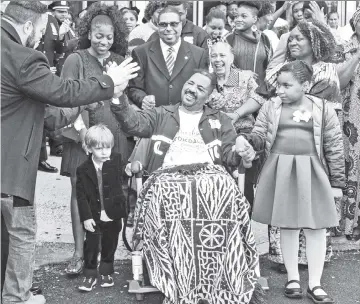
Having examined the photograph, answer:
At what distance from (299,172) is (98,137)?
1.50 meters

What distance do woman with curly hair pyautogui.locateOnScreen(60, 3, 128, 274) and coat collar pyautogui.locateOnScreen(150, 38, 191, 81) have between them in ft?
1.12

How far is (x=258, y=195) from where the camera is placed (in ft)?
17.6

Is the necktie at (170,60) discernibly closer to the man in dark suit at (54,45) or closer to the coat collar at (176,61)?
the coat collar at (176,61)

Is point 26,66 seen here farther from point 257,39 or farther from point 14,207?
point 257,39

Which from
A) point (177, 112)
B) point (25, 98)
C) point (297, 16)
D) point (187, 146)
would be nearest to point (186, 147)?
point (187, 146)

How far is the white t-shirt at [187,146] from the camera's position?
524 cm

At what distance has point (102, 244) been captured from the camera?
17.7ft

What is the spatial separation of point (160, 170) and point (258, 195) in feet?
2.60

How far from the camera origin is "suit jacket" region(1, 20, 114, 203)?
4.23 meters

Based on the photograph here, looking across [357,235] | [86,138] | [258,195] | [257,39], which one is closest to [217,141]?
[258,195]

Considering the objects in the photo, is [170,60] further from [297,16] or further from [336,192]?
[297,16]

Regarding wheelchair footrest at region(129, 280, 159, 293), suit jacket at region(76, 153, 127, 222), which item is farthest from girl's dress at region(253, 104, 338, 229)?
suit jacket at region(76, 153, 127, 222)

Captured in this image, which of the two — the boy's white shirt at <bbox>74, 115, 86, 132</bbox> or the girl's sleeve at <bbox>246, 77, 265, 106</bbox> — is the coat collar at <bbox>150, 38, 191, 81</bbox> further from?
the boy's white shirt at <bbox>74, 115, 86, 132</bbox>

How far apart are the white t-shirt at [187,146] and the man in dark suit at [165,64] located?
26.2 inches
